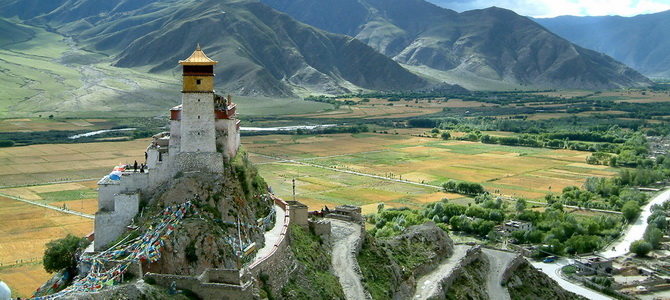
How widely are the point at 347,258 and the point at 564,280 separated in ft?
89.4

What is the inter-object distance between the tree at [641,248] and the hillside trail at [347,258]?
35.3 m

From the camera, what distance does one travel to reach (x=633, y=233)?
82.4m

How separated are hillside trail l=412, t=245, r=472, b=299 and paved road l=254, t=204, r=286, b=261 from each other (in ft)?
34.6

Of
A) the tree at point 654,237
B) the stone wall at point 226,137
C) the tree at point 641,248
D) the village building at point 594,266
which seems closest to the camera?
the stone wall at point 226,137

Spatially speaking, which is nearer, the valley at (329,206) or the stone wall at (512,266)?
the valley at (329,206)

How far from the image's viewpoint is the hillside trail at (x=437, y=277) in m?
50.3

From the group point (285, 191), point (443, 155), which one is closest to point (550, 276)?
point (285, 191)

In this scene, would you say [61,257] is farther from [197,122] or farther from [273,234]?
[273,234]

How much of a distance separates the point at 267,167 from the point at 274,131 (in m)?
53.2

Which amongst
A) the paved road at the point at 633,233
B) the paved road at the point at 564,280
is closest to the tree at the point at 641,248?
the paved road at the point at 633,233

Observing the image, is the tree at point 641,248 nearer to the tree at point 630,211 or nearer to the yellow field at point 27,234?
the tree at point 630,211

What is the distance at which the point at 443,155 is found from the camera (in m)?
139

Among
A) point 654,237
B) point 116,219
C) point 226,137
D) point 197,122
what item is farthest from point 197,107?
point 654,237

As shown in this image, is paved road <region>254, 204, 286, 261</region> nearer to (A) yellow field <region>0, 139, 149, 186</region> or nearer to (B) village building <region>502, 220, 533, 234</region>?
(B) village building <region>502, 220, 533, 234</region>
